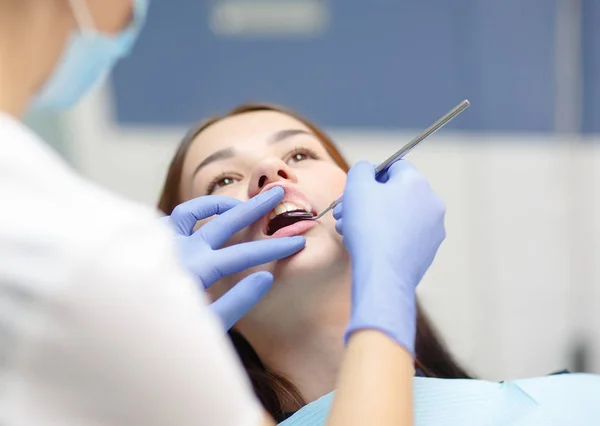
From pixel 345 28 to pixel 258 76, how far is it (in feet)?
1.09

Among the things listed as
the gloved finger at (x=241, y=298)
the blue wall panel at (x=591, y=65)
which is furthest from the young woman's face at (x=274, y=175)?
the blue wall panel at (x=591, y=65)

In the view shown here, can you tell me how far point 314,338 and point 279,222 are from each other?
0.21 meters

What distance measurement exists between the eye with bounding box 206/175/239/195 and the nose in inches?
3.6

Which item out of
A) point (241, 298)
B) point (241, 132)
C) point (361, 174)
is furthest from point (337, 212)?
point (241, 132)

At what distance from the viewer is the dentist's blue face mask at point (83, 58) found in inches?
36.4

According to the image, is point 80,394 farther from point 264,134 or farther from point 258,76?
point 258,76

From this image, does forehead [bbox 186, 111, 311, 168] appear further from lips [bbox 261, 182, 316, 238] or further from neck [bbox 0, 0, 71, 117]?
neck [bbox 0, 0, 71, 117]

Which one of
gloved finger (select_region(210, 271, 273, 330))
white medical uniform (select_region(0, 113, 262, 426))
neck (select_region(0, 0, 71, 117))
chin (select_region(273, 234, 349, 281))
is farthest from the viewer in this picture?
chin (select_region(273, 234, 349, 281))

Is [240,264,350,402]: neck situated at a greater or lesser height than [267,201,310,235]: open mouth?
lesser

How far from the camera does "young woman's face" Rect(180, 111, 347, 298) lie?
1.22m

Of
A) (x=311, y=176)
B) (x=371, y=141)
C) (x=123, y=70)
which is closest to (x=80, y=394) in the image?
(x=311, y=176)

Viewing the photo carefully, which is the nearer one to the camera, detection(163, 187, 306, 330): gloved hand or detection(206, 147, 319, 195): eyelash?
detection(163, 187, 306, 330): gloved hand

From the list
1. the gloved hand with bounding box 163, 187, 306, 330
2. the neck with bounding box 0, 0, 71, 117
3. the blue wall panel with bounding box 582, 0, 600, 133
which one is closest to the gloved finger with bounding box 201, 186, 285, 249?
the gloved hand with bounding box 163, 187, 306, 330

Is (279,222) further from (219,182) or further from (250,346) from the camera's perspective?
(250,346)
